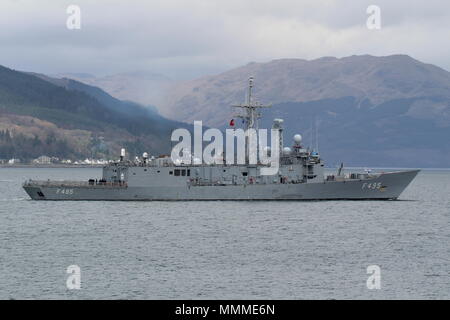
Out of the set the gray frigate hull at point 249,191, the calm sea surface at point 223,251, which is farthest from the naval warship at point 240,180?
the calm sea surface at point 223,251

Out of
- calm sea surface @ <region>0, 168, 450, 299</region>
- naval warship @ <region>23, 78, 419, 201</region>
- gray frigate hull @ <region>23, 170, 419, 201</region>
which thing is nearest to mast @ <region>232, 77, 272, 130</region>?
naval warship @ <region>23, 78, 419, 201</region>

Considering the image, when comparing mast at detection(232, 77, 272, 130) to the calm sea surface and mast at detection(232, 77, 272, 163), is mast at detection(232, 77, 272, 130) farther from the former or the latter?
the calm sea surface

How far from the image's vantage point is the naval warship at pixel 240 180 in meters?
84.4

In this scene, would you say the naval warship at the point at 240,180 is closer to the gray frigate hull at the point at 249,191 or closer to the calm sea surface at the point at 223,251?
the gray frigate hull at the point at 249,191

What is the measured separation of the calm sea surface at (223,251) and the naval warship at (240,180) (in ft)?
4.06

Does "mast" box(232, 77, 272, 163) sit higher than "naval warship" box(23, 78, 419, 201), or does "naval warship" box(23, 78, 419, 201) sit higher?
"mast" box(232, 77, 272, 163)

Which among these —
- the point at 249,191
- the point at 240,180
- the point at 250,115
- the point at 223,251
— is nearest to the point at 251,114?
the point at 250,115

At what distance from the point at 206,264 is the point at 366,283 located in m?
10.1

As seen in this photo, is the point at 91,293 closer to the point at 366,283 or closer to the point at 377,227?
the point at 366,283

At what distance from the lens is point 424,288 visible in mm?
43219

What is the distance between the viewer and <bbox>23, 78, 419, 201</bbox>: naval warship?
277ft

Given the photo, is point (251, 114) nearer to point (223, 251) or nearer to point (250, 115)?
point (250, 115)

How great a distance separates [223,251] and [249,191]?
30055 mm
